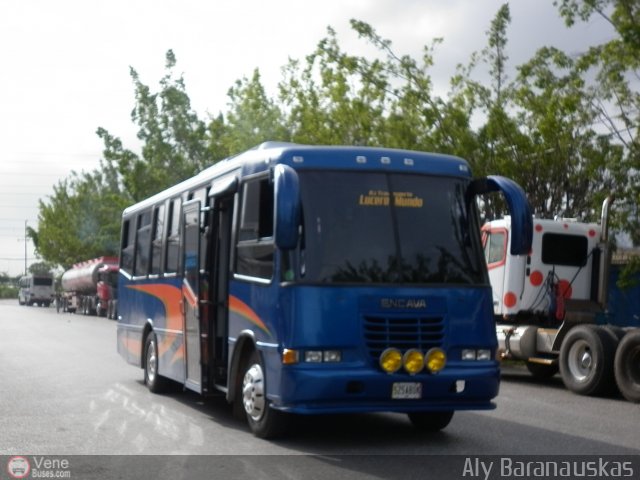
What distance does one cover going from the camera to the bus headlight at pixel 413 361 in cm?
1003

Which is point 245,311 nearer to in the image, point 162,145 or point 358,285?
point 358,285

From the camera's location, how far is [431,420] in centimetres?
1146

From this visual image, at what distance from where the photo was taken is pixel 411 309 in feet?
33.4

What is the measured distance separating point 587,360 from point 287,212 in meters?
8.70

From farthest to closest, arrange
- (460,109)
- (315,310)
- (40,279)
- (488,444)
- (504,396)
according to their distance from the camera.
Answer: (40,279) → (460,109) → (504,396) → (488,444) → (315,310)

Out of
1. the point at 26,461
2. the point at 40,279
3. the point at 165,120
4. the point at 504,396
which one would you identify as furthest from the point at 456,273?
the point at 40,279

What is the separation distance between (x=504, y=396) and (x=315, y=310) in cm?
687

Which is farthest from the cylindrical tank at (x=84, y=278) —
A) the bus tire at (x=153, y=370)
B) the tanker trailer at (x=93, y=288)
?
the bus tire at (x=153, y=370)

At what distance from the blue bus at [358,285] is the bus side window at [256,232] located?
0.02 m

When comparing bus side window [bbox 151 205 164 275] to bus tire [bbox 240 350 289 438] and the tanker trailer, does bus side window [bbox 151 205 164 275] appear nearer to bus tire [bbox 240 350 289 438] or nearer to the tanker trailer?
bus tire [bbox 240 350 289 438]

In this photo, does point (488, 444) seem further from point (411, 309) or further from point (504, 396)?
point (504, 396)

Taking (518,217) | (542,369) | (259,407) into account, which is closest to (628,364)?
(542,369)

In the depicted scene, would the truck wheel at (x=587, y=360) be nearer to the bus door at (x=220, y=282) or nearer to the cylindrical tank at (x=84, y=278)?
the bus door at (x=220, y=282)

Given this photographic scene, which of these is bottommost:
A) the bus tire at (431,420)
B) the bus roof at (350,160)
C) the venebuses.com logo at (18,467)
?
the venebuses.com logo at (18,467)
